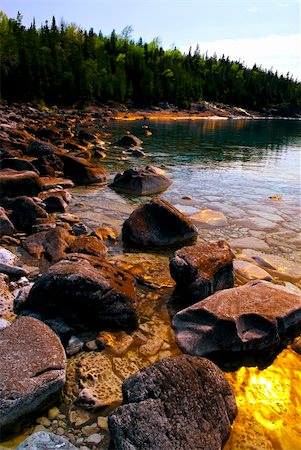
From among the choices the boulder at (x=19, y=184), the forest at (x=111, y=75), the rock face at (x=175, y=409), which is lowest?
the rock face at (x=175, y=409)

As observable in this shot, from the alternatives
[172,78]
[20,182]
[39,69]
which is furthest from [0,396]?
[172,78]

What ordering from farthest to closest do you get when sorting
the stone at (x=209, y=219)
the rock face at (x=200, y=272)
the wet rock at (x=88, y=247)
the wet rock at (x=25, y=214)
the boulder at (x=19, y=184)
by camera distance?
1. the boulder at (x=19, y=184)
2. the stone at (x=209, y=219)
3. the wet rock at (x=25, y=214)
4. the wet rock at (x=88, y=247)
5. the rock face at (x=200, y=272)

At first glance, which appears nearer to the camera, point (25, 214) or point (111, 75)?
point (25, 214)

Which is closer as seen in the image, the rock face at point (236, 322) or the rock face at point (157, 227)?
the rock face at point (236, 322)

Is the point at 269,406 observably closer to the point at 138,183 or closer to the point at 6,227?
the point at 6,227

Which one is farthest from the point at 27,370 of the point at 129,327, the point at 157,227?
the point at 157,227

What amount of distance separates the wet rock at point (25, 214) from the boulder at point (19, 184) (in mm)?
1833

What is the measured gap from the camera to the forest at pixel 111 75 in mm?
59750

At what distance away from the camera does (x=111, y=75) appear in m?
74.5

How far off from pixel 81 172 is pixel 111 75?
222ft

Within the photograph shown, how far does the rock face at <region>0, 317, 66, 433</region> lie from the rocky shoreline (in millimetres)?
10

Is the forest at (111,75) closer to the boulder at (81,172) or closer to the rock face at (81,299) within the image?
the boulder at (81,172)

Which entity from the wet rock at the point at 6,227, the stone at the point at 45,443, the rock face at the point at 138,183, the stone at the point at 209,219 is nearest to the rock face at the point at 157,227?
the stone at the point at 209,219

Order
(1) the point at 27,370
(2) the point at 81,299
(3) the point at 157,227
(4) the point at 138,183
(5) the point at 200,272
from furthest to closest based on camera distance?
(4) the point at 138,183, (3) the point at 157,227, (5) the point at 200,272, (2) the point at 81,299, (1) the point at 27,370
